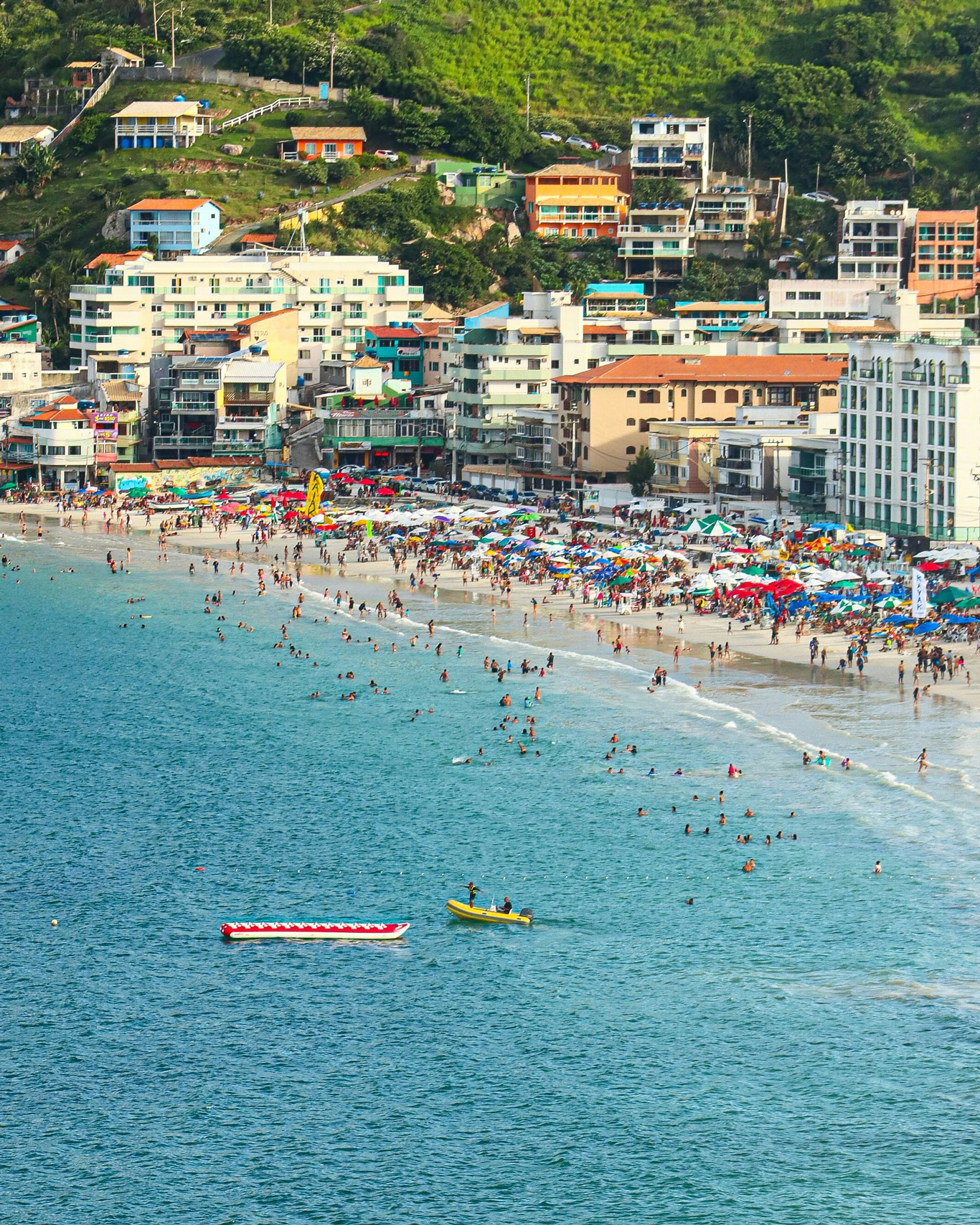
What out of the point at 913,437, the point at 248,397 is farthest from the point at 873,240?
the point at 913,437

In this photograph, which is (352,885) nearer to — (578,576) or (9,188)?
(578,576)

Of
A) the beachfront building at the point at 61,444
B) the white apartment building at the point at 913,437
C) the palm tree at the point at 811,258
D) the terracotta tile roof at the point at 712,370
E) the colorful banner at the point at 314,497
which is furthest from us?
the palm tree at the point at 811,258

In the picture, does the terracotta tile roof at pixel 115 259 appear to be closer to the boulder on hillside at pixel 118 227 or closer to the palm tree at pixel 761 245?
the boulder on hillside at pixel 118 227

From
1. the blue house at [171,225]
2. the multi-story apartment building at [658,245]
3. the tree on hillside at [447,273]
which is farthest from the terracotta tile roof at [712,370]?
the blue house at [171,225]

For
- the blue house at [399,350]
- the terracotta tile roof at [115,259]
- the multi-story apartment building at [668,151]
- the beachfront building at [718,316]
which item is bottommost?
the blue house at [399,350]

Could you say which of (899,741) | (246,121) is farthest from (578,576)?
(246,121)

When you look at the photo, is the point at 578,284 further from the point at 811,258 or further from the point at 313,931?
the point at 313,931

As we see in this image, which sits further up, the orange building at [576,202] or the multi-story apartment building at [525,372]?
the orange building at [576,202]
